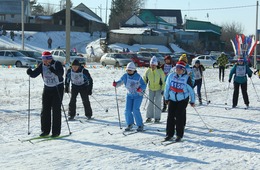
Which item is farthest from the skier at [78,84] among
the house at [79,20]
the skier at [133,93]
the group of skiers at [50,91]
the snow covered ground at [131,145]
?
the house at [79,20]

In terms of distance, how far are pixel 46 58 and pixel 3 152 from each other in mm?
2085

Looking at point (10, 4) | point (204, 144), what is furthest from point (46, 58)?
point (10, 4)

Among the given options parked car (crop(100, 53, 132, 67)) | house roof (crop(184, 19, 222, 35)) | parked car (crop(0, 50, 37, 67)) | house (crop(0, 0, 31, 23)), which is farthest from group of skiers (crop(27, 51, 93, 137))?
house roof (crop(184, 19, 222, 35))

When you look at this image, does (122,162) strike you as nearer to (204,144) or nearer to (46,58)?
(204,144)

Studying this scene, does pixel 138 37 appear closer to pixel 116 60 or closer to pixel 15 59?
pixel 116 60

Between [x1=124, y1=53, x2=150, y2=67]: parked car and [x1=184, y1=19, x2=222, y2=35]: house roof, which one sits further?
[x1=184, y1=19, x2=222, y2=35]: house roof

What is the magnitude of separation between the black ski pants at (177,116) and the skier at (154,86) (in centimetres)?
229

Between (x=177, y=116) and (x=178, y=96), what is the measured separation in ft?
1.33

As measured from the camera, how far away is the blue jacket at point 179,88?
9.02 metres

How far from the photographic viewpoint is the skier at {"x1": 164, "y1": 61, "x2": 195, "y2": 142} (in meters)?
9.02

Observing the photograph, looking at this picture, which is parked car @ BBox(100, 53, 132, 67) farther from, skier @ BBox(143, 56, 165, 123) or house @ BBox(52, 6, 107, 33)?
house @ BBox(52, 6, 107, 33)

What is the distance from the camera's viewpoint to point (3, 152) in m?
8.09

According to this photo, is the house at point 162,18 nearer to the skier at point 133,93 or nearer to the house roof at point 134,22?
the house roof at point 134,22

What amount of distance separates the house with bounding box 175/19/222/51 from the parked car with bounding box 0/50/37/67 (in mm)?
44058
